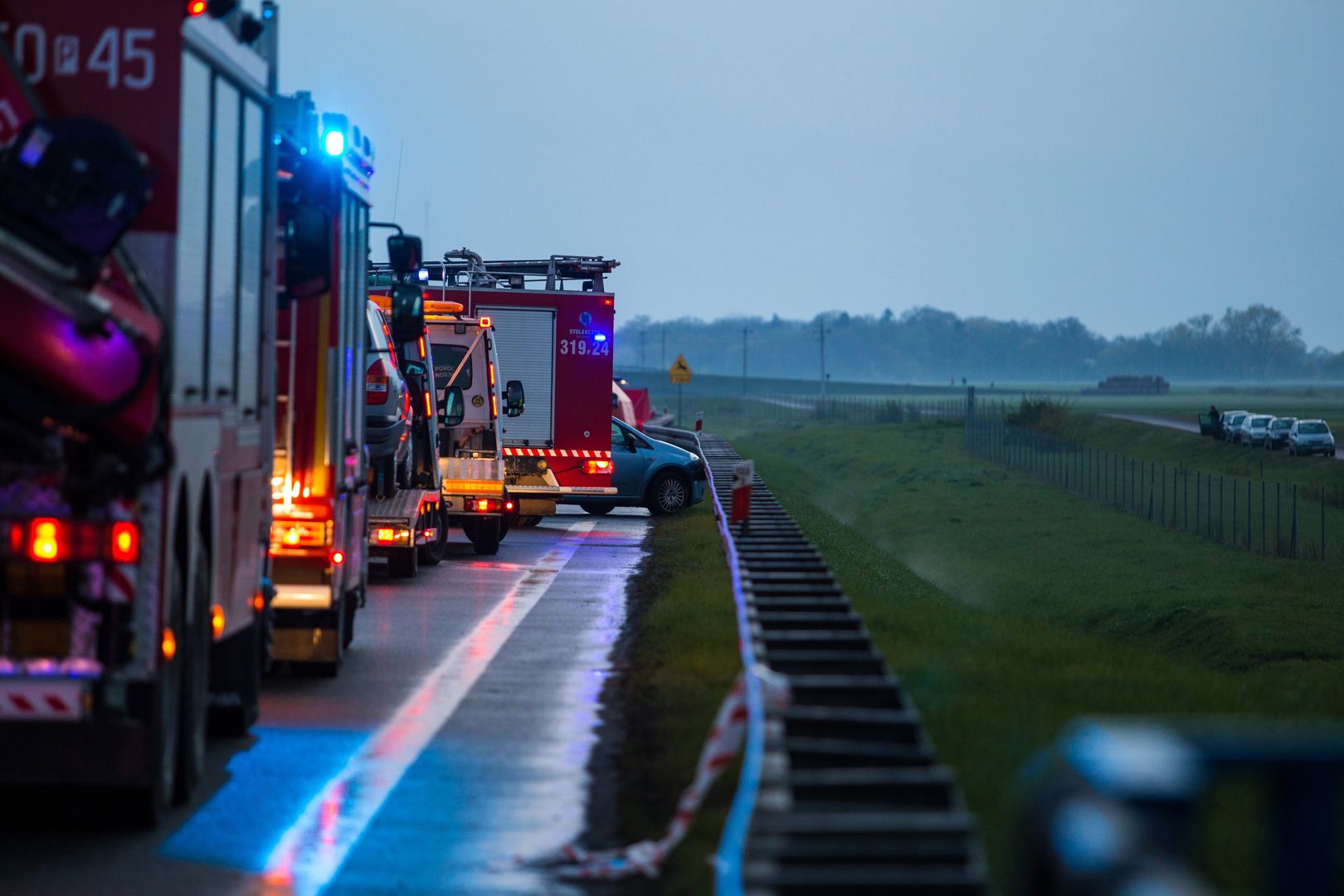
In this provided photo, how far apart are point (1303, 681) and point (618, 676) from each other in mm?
7675

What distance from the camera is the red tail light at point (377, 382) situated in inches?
674

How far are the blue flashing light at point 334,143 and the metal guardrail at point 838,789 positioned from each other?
4.12m

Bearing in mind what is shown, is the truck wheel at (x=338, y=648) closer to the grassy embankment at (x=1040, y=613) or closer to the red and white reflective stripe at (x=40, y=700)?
the grassy embankment at (x=1040, y=613)

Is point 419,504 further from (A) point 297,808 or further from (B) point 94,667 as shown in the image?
(B) point 94,667

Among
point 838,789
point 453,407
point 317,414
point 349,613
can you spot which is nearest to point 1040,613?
point 453,407

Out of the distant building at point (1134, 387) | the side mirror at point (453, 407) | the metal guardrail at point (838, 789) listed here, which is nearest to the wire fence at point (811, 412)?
the distant building at point (1134, 387)

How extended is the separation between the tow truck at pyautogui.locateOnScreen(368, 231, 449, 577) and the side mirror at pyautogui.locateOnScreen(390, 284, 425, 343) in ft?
8.32

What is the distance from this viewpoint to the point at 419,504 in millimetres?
19547

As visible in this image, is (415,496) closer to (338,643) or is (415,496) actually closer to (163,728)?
(338,643)

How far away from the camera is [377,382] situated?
17203 mm

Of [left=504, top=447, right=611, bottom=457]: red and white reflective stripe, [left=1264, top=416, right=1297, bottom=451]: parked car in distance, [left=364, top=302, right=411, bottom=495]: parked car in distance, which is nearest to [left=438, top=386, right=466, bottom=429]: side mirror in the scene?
[left=364, top=302, right=411, bottom=495]: parked car in distance

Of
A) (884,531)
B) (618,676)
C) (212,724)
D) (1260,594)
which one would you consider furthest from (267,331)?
(884,531)

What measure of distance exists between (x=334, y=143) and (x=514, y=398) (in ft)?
45.6

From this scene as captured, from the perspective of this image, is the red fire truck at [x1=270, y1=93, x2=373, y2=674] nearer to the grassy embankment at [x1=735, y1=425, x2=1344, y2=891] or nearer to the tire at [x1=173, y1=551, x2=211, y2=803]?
the tire at [x1=173, y1=551, x2=211, y2=803]
